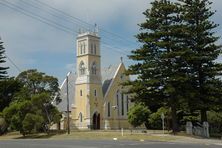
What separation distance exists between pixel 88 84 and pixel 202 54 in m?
36.8

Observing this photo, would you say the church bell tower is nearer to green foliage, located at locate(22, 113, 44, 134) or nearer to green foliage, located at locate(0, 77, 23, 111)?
green foliage, located at locate(0, 77, 23, 111)

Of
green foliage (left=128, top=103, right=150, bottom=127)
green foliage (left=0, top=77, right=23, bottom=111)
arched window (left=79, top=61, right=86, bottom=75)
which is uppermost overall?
arched window (left=79, top=61, right=86, bottom=75)

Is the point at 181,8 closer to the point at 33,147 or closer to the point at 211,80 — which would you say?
the point at 211,80

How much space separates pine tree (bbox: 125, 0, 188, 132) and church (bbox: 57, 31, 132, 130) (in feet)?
105

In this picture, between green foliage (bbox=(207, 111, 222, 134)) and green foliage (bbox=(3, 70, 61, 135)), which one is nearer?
green foliage (bbox=(3, 70, 61, 135))

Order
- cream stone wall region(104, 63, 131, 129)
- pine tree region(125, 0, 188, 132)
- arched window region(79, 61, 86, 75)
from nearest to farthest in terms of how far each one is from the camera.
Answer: pine tree region(125, 0, 188, 132), arched window region(79, 61, 86, 75), cream stone wall region(104, 63, 131, 129)

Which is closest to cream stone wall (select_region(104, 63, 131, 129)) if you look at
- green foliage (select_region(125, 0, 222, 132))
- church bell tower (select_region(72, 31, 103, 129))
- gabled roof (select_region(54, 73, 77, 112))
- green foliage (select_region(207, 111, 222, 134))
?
church bell tower (select_region(72, 31, 103, 129))

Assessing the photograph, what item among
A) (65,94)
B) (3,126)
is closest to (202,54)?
(3,126)

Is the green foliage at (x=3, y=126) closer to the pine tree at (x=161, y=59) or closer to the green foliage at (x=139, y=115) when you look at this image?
the green foliage at (x=139, y=115)

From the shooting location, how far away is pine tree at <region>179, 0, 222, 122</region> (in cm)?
5316

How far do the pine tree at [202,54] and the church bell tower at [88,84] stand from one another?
113ft

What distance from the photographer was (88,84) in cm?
8681

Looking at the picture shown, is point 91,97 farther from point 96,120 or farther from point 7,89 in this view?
point 7,89

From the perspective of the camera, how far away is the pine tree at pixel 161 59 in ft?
172
